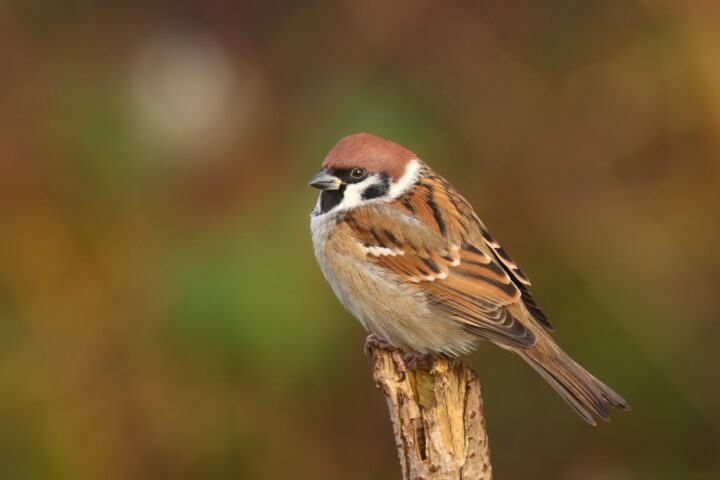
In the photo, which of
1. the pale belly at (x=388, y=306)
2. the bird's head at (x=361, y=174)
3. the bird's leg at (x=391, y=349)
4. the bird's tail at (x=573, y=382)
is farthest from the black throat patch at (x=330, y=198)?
the bird's tail at (x=573, y=382)

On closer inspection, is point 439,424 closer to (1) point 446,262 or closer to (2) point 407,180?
(1) point 446,262

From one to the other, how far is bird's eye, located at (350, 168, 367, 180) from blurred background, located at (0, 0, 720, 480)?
0.72 meters

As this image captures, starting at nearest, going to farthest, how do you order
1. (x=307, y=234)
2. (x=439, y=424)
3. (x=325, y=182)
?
(x=439, y=424) → (x=325, y=182) → (x=307, y=234)

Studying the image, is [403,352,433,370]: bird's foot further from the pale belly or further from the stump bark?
the stump bark

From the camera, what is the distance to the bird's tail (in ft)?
11.6

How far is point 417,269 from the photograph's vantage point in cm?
388

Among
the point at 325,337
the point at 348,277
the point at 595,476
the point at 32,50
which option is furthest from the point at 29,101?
the point at 595,476

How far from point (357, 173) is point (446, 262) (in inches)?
17.8

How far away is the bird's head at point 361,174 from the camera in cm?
403

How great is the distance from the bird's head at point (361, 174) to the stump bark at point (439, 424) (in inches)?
36.0

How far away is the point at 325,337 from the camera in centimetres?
464

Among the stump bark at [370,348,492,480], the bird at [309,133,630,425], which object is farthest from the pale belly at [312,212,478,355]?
the stump bark at [370,348,492,480]

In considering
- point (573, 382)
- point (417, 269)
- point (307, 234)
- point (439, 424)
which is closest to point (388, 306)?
point (417, 269)

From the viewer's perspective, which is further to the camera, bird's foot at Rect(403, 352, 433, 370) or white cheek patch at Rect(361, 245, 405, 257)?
white cheek patch at Rect(361, 245, 405, 257)
